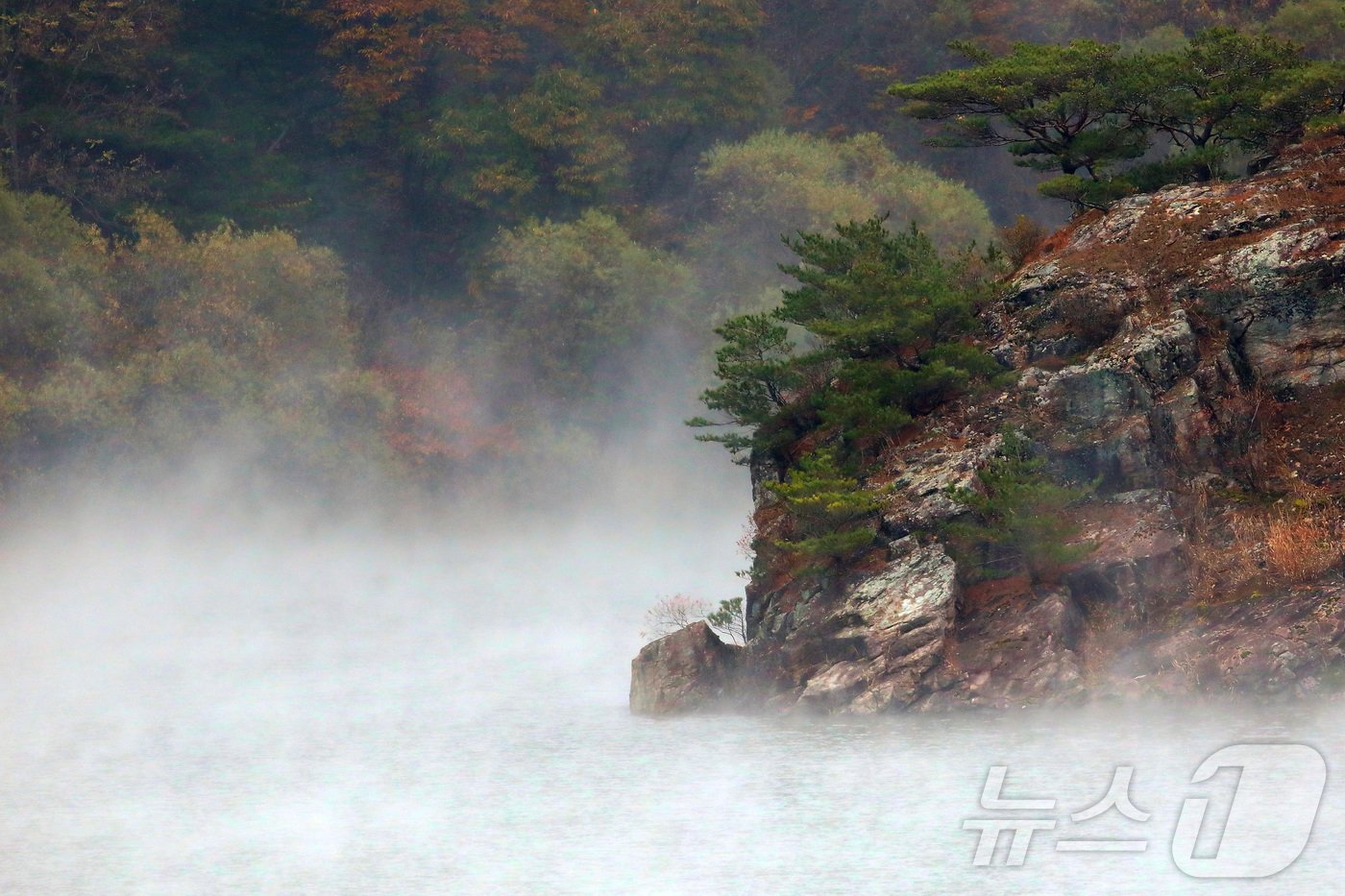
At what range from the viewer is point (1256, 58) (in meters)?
36.2

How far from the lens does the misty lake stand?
22578mm

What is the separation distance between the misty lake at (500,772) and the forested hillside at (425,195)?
527 inches

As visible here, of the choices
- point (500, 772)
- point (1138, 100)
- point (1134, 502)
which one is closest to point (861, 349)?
point (1134, 502)

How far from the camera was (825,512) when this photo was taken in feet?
102

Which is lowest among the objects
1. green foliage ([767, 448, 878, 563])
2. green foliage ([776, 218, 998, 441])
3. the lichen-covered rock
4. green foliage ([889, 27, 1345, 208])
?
the lichen-covered rock

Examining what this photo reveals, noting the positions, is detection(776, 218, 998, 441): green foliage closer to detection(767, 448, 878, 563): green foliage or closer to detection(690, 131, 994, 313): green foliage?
detection(767, 448, 878, 563): green foliage

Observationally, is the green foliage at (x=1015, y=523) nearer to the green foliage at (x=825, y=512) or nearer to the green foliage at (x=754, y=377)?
the green foliage at (x=825, y=512)

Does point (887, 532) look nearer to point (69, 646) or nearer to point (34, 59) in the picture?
point (69, 646)

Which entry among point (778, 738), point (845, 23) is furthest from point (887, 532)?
point (845, 23)

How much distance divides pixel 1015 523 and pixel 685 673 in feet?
21.4

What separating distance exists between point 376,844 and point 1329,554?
15.6 meters

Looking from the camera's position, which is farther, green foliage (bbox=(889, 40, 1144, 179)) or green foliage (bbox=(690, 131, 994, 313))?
green foliage (bbox=(690, 131, 994, 313))

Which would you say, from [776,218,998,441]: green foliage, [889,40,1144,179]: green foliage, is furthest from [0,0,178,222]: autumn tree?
[776,218,998,441]: green foliage

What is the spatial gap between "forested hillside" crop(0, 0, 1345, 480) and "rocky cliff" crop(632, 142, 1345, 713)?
3049 cm
